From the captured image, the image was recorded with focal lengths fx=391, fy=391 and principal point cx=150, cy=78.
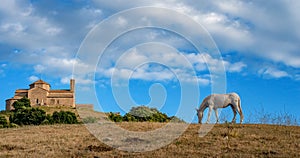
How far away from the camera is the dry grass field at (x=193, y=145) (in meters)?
13.5

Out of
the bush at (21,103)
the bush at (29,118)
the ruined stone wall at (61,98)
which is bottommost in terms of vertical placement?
the bush at (29,118)

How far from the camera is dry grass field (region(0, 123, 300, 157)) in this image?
13.5 meters

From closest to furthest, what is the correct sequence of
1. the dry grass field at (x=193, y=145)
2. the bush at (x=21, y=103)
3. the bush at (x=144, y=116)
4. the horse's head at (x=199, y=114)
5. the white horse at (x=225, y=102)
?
the dry grass field at (x=193, y=145) < the white horse at (x=225, y=102) < the horse's head at (x=199, y=114) < the bush at (x=144, y=116) < the bush at (x=21, y=103)

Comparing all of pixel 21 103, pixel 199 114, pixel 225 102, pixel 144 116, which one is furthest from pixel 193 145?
pixel 21 103

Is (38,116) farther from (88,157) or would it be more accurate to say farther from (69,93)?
(69,93)

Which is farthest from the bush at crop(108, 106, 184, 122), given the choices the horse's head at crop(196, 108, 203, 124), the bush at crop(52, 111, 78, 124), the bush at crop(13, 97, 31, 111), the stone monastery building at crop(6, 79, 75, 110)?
the stone monastery building at crop(6, 79, 75, 110)

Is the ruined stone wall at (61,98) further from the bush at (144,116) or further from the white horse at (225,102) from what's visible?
the white horse at (225,102)

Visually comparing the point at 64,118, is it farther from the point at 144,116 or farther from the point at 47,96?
the point at 47,96

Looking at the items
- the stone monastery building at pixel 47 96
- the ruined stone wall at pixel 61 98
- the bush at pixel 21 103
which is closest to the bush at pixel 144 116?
the bush at pixel 21 103

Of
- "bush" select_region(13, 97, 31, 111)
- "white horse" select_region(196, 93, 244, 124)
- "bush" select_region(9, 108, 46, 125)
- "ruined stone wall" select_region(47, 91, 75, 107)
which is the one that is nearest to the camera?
"white horse" select_region(196, 93, 244, 124)

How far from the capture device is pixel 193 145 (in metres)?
14.9

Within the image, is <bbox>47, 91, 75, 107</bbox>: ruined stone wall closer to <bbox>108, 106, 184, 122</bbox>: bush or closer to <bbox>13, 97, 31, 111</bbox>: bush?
<bbox>13, 97, 31, 111</bbox>: bush

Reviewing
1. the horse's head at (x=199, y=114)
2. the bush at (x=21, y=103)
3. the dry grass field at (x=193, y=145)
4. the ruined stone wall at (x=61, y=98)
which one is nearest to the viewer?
the dry grass field at (x=193, y=145)

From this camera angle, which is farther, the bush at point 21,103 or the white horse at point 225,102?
the bush at point 21,103
